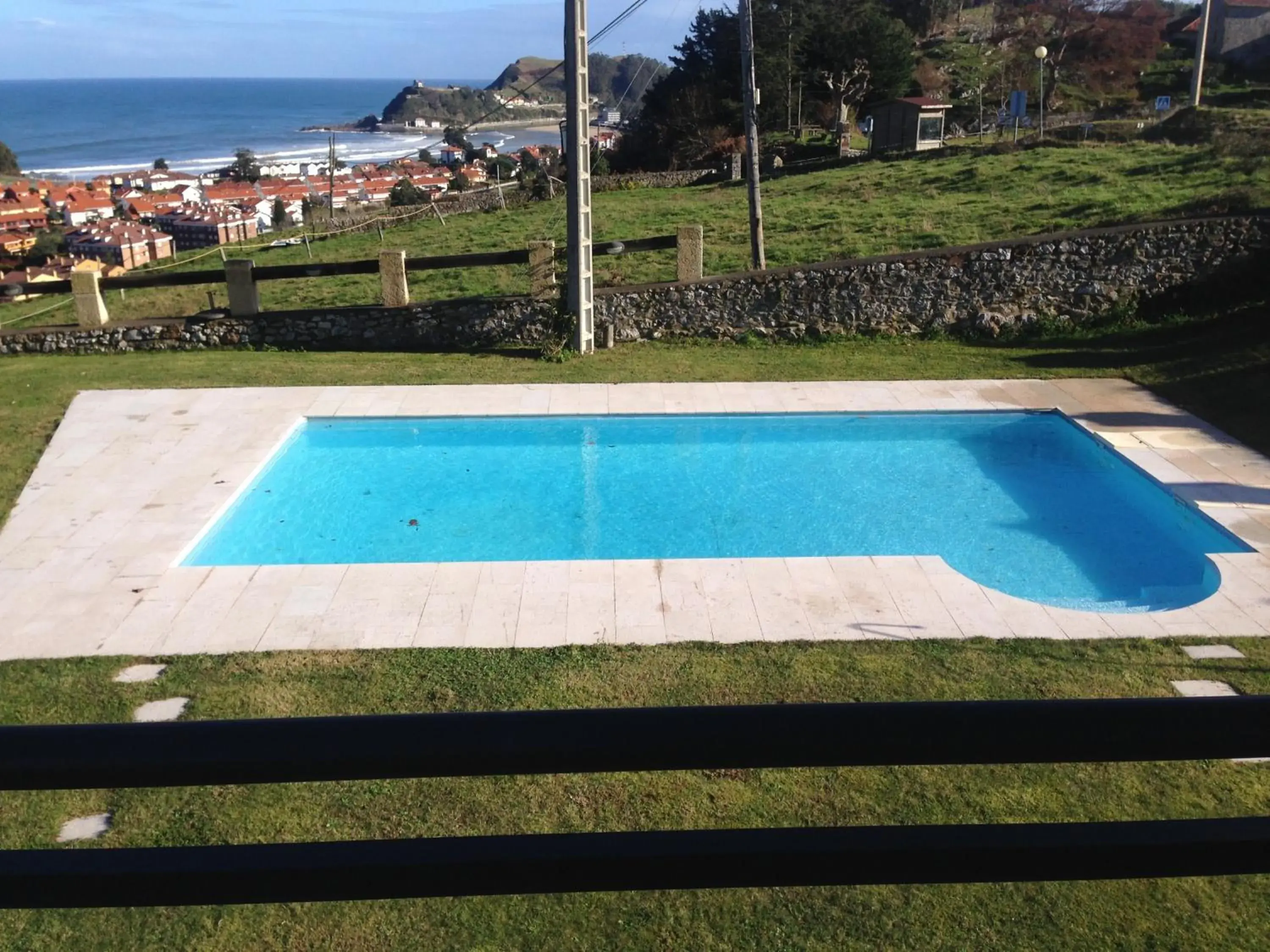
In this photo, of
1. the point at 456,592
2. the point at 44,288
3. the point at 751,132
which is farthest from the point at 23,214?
the point at 456,592

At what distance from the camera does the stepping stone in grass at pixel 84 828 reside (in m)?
4.63

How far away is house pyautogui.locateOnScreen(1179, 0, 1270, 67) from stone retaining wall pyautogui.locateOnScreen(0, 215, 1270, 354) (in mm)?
31018

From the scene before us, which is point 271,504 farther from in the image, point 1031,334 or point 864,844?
point 1031,334

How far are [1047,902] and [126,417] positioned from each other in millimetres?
10886

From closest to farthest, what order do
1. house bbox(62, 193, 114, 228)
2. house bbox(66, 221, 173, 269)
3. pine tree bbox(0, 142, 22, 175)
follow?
house bbox(66, 221, 173, 269)
house bbox(62, 193, 114, 228)
pine tree bbox(0, 142, 22, 175)

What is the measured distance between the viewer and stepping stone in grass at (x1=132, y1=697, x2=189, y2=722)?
227 inches

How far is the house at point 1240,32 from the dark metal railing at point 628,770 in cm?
4600

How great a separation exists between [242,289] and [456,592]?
941 centimetres

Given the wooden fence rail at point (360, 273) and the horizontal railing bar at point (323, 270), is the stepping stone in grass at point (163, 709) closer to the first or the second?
the wooden fence rail at point (360, 273)

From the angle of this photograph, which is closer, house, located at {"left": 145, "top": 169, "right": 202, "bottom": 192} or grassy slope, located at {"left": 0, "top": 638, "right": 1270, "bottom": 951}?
grassy slope, located at {"left": 0, "top": 638, "right": 1270, "bottom": 951}

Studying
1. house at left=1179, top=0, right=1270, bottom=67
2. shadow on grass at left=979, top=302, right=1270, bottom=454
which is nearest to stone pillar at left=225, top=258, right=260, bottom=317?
shadow on grass at left=979, top=302, right=1270, bottom=454

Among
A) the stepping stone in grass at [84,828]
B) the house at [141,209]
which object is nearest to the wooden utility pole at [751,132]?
the stepping stone in grass at [84,828]

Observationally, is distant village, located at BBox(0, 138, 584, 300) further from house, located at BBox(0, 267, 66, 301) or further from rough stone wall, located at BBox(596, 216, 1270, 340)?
rough stone wall, located at BBox(596, 216, 1270, 340)

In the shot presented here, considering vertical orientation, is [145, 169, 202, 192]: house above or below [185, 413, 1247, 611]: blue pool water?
above
